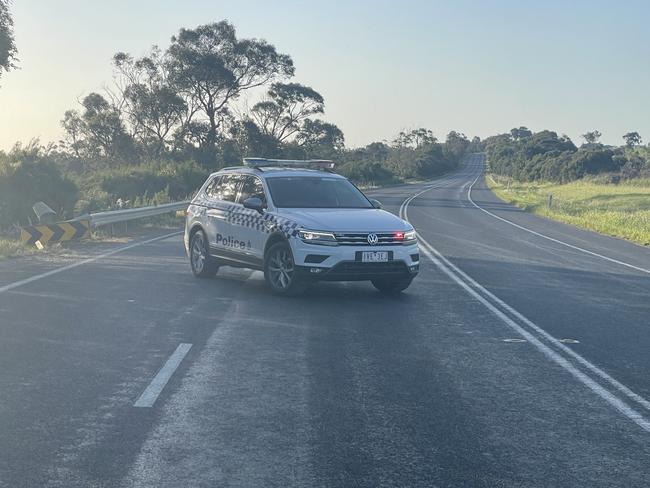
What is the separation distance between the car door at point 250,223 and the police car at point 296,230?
1cm

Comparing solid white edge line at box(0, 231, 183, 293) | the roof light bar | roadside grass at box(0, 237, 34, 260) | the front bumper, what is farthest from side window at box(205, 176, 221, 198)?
roadside grass at box(0, 237, 34, 260)

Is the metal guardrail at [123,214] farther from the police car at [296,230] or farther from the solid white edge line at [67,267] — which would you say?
the police car at [296,230]

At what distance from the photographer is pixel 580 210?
41.9m

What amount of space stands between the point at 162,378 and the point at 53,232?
12.3 metres

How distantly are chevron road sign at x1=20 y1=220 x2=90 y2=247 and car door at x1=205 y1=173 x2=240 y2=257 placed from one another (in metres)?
5.89

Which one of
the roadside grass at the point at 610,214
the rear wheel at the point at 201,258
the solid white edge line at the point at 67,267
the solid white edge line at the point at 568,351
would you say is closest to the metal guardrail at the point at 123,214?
the solid white edge line at the point at 67,267

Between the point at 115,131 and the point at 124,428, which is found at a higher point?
the point at 115,131

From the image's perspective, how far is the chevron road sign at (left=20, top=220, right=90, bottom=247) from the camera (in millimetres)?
17734

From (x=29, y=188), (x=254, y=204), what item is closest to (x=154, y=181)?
(x=29, y=188)

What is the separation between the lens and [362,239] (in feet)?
36.2

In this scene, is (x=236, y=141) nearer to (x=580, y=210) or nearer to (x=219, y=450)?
(x=580, y=210)

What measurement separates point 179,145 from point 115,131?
502cm

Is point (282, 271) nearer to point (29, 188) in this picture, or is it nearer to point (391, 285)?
point (391, 285)

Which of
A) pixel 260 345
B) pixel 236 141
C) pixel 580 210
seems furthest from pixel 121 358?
pixel 236 141
